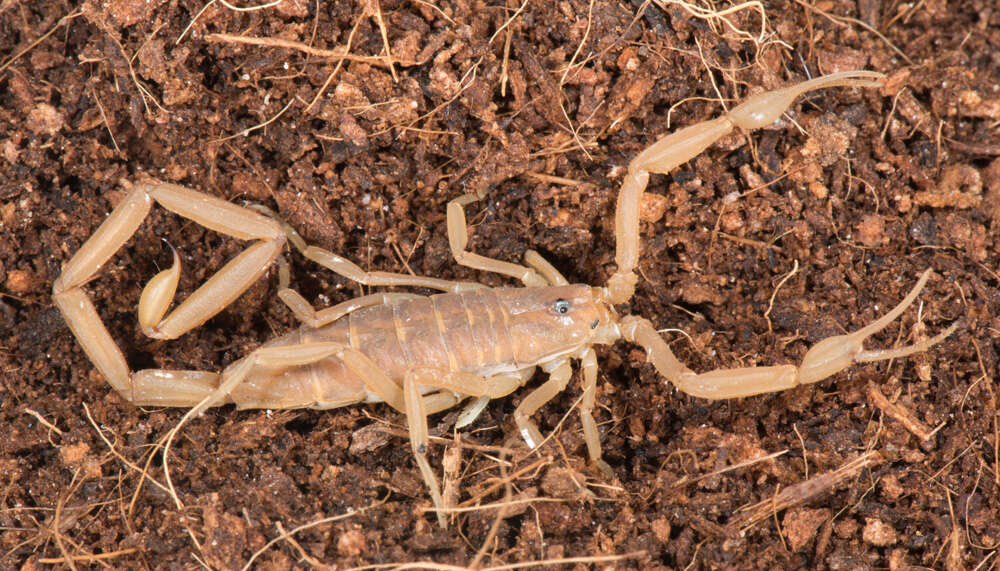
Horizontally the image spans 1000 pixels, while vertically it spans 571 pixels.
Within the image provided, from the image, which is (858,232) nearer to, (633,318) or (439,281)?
(633,318)

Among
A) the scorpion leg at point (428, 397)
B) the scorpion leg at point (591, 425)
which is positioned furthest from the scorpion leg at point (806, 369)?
the scorpion leg at point (428, 397)

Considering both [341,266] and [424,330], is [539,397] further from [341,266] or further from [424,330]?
[341,266]

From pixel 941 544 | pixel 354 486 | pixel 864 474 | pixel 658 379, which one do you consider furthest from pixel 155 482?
pixel 941 544

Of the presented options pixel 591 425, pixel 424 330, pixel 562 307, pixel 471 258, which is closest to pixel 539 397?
pixel 591 425

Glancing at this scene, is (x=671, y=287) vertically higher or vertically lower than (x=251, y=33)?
lower

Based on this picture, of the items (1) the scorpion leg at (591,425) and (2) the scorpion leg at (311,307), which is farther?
(2) the scorpion leg at (311,307)

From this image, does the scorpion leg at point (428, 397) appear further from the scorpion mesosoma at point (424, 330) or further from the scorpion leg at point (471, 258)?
the scorpion leg at point (471, 258)

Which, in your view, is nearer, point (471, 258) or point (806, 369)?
point (806, 369)
